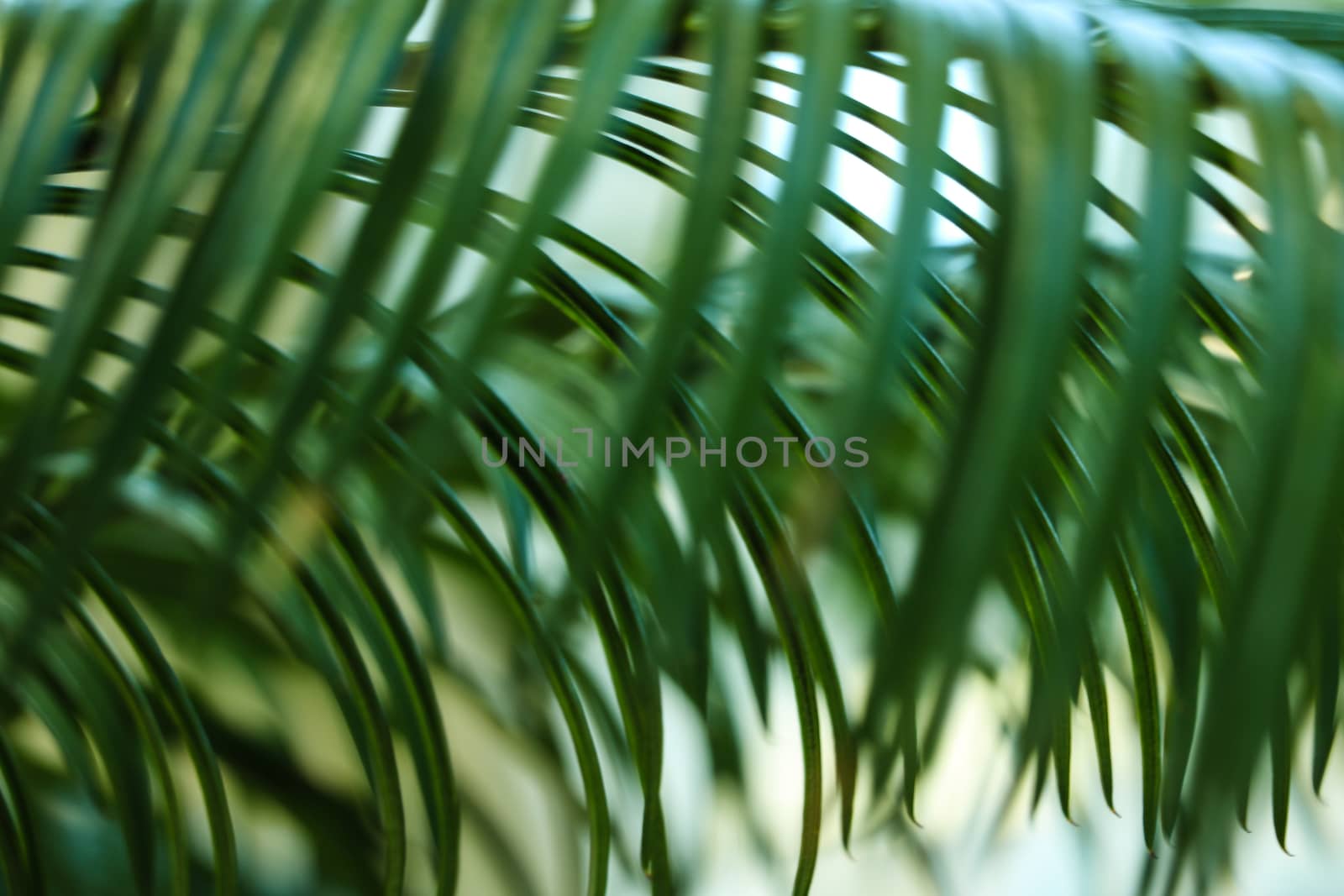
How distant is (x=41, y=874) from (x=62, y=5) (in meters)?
0.20

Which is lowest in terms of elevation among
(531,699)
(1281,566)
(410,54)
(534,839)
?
(534,839)

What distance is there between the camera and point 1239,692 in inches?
6.2

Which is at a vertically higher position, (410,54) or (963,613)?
(410,54)

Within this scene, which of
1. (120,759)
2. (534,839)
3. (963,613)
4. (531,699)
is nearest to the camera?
(963,613)

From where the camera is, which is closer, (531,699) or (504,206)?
(504,206)

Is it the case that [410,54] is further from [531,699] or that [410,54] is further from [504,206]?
[531,699]

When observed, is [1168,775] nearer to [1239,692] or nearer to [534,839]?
[1239,692]

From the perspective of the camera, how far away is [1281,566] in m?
0.16

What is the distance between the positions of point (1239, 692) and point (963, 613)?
0.05 meters

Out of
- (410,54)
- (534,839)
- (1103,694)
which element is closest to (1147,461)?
(1103,694)

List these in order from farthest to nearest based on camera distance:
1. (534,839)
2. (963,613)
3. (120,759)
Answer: (534,839) → (120,759) → (963,613)

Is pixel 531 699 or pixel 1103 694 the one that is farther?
pixel 531 699

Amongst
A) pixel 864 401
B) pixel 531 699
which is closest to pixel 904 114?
pixel 864 401

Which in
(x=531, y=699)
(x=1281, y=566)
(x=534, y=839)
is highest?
(x=1281, y=566)
